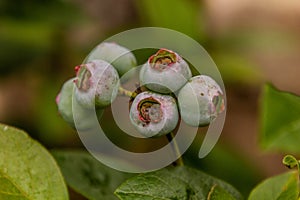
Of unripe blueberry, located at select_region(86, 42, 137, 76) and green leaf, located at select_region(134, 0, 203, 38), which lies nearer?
unripe blueberry, located at select_region(86, 42, 137, 76)

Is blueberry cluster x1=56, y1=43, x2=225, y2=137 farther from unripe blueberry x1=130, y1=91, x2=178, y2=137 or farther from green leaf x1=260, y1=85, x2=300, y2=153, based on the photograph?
green leaf x1=260, y1=85, x2=300, y2=153

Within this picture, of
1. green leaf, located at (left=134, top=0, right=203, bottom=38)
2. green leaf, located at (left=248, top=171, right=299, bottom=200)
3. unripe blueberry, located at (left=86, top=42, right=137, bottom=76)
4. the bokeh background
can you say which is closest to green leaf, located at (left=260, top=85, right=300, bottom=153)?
green leaf, located at (left=248, top=171, right=299, bottom=200)

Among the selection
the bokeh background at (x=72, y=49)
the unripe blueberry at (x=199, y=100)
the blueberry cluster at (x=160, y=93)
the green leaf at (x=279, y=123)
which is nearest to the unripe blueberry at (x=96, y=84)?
the blueberry cluster at (x=160, y=93)

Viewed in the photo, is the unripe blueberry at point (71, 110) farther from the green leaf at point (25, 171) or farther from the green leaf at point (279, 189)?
the green leaf at point (279, 189)

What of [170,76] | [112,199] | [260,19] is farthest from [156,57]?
[260,19]

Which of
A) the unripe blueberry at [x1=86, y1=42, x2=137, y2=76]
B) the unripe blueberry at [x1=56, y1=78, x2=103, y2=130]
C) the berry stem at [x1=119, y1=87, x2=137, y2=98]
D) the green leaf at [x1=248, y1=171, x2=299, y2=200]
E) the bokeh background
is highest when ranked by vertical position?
the unripe blueberry at [x1=86, y1=42, x2=137, y2=76]

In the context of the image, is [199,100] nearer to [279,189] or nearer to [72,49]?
[279,189]
